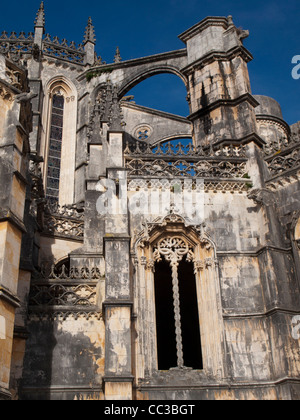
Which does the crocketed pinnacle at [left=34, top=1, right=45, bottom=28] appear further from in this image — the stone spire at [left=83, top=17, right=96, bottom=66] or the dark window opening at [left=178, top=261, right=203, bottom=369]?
the dark window opening at [left=178, top=261, right=203, bottom=369]

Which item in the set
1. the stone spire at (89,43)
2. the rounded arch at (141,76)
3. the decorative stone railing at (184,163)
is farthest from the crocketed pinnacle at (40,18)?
the decorative stone railing at (184,163)

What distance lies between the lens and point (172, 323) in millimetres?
18484

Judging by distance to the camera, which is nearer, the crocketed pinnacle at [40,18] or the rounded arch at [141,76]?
the rounded arch at [141,76]

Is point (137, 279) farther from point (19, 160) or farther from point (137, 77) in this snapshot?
point (137, 77)

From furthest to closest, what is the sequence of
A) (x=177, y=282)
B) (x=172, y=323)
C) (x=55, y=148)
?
(x=55, y=148), (x=172, y=323), (x=177, y=282)

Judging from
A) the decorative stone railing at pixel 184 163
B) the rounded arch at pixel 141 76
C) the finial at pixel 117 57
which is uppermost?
the finial at pixel 117 57

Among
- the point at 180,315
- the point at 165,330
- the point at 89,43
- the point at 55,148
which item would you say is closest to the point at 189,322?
the point at 165,330

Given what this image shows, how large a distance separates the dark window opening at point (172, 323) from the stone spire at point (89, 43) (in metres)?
17.8

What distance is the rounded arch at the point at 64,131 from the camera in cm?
2736

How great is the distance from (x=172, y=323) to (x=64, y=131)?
1426 centimetres

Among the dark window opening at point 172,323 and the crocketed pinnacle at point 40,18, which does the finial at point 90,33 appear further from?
the dark window opening at point 172,323

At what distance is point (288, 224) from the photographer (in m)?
13.5

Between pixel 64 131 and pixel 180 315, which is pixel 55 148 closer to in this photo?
pixel 64 131
